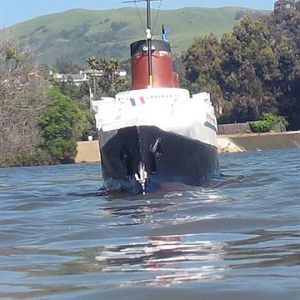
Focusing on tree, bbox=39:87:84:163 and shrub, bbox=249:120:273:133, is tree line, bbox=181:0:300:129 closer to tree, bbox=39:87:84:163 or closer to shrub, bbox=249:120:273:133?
shrub, bbox=249:120:273:133

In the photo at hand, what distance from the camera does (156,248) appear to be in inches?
350

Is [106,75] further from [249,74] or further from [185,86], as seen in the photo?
[249,74]

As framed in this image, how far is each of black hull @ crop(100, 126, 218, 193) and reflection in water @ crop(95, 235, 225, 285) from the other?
7581 mm

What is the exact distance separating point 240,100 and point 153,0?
2281 inches

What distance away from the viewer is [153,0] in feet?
71.1

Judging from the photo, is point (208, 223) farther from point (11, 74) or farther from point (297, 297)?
point (11, 74)

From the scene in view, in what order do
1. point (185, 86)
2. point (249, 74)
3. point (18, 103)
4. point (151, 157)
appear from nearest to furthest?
point (151, 157)
point (18, 103)
point (249, 74)
point (185, 86)

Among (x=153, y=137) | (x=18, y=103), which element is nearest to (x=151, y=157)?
(x=153, y=137)

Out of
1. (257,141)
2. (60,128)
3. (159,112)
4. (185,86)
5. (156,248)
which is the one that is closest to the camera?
(156,248)

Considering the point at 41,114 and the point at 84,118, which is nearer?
the point at 41,114

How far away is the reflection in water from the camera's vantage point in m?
7.04

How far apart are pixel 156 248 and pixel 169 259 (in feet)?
3.09

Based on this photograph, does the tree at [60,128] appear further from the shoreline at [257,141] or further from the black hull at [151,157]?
the black hull at [151,157]

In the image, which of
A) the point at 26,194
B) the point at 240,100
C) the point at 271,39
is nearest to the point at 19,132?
the point at 240,100
